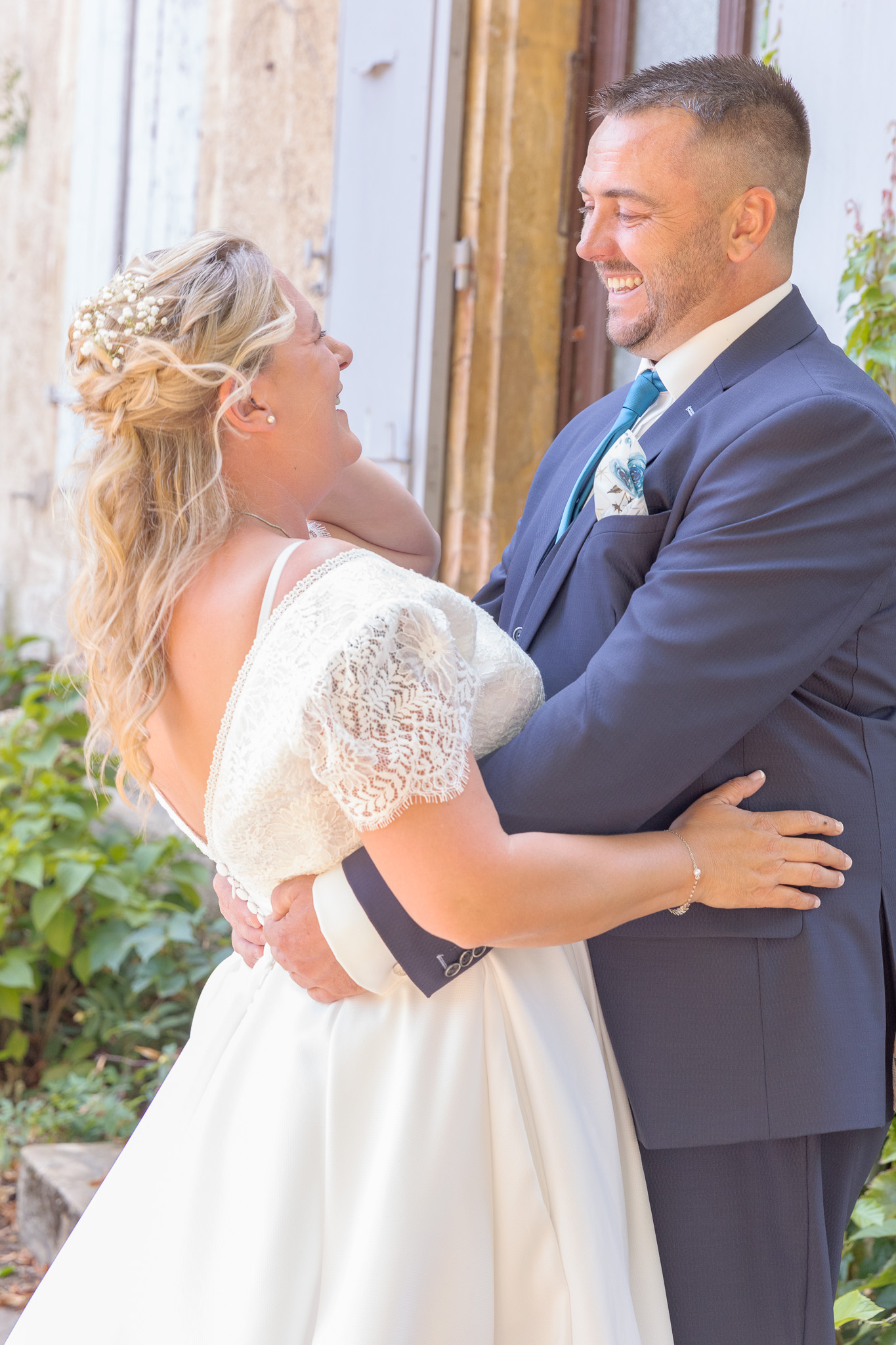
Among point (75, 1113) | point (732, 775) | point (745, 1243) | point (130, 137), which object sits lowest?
point (75, 1113)

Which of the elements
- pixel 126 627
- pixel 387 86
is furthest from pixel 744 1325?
pixel 387 86

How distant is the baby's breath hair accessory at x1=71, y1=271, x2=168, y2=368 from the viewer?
1605 mm

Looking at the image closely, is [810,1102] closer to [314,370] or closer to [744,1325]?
[744,1325]

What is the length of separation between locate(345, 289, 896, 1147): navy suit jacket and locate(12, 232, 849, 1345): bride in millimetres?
66

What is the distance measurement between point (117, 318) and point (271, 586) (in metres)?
0.41

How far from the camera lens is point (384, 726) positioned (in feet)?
4.78

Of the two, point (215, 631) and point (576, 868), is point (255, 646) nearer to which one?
point (215, 631)

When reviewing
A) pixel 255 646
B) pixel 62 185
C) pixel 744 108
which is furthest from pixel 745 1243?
pixel 62 185

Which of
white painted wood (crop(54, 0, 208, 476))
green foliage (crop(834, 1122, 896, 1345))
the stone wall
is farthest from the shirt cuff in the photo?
white painted wood (crop(54, 0, 208, 476))

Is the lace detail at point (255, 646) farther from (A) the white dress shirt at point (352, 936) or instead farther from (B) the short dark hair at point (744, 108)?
(B) the short dark hair at point (744, 108)

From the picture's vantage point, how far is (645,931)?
1.73m

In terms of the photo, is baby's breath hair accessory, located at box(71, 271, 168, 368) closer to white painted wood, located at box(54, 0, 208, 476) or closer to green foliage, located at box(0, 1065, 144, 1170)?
green foliage, located at box(0, 1065, 144, 1170)

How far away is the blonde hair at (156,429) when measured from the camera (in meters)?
1.60

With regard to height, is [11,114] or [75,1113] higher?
[11,114]
